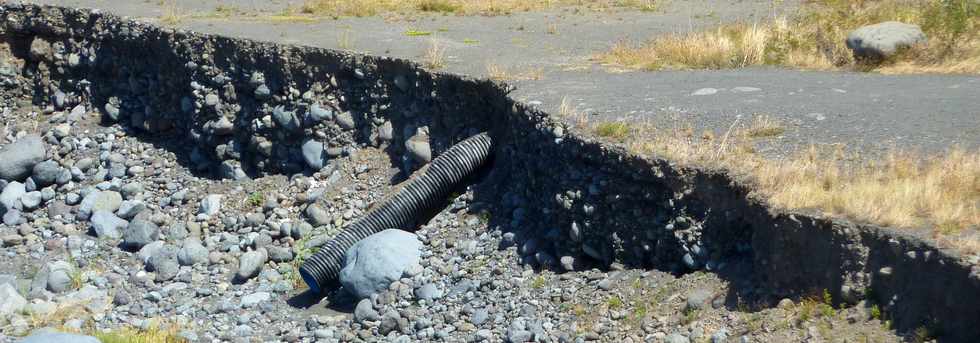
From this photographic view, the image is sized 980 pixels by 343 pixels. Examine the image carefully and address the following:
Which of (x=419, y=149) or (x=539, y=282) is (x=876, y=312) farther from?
(x=419, y=149)

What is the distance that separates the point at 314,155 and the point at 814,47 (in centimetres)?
540

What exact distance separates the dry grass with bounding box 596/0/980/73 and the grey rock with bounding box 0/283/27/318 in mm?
6124

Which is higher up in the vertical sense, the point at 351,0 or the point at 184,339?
the point at 351,0

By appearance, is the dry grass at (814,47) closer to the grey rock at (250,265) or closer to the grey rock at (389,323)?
the grey rock at (250,265)

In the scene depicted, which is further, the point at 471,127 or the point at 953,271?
the point at 471,127

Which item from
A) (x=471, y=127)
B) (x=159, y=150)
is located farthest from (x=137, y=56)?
(x=471, y=127)

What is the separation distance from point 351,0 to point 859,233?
11748 millimetres

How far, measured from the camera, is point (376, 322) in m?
8.33

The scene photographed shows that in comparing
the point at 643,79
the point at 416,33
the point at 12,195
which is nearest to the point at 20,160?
the point at 12,195

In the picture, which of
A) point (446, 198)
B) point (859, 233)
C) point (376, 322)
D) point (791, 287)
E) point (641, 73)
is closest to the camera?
point (859, 233)

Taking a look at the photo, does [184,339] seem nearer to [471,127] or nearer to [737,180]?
[471,127]

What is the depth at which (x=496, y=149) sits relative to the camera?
966 centimetres

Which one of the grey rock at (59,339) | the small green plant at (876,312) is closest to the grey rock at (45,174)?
the grey rock at (59,339)

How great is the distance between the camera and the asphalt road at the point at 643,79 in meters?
8.15
